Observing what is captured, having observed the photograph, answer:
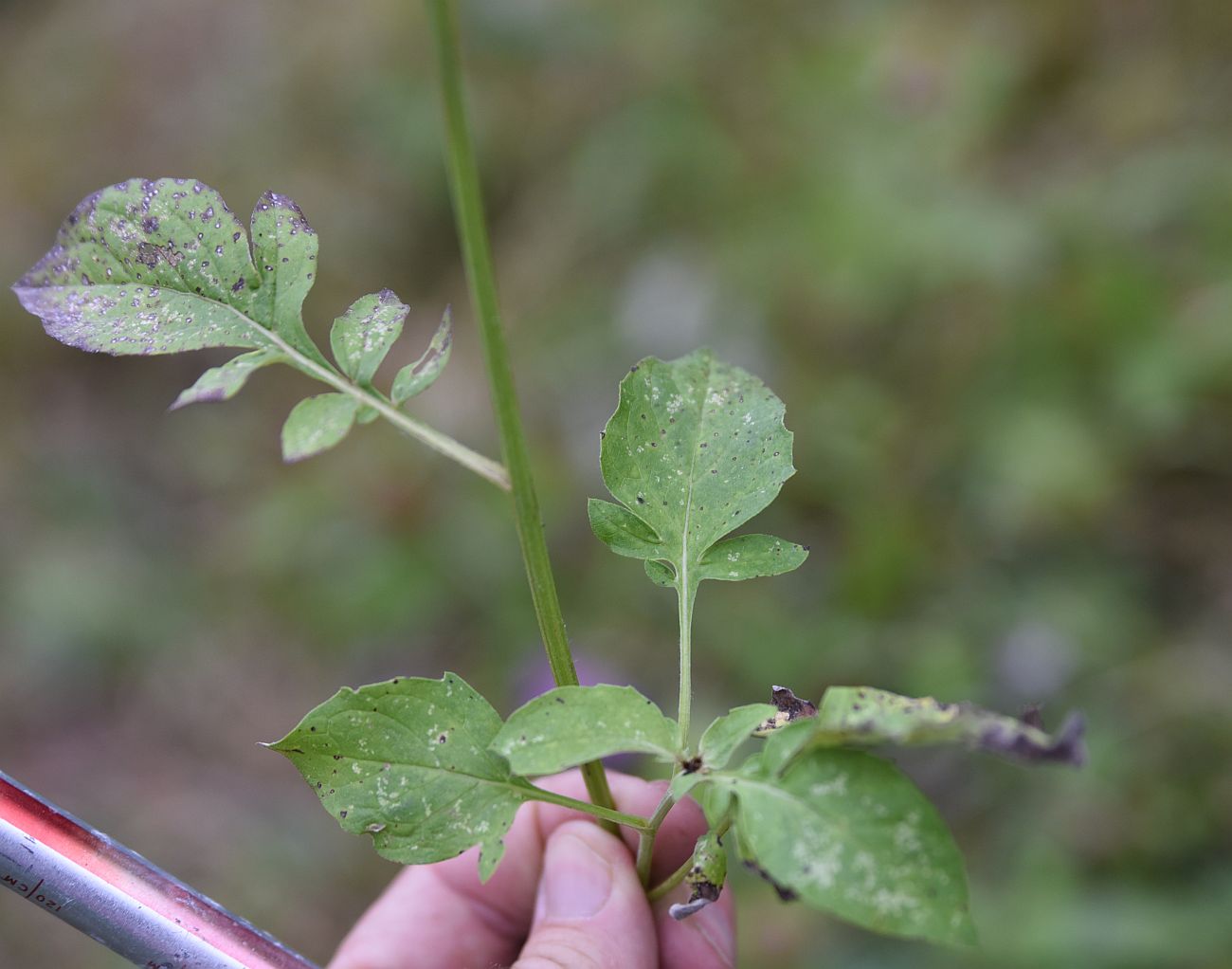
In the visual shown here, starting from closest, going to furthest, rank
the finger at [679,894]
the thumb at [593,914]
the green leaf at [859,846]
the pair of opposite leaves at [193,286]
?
the green leaf at [859,846] < the pair of opposite leaves at [193,286] < the thumb at [593,914] < the finger at [679,894]

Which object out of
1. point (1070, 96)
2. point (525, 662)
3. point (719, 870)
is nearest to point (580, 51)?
point (1070, 96)

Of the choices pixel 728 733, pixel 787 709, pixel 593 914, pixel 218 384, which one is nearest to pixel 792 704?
pixel 787 709

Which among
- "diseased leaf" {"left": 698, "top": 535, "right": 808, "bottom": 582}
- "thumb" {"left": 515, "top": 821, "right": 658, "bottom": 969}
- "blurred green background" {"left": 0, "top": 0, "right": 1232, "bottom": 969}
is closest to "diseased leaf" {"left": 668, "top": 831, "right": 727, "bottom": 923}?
"diseased leaf" {"left": 698, "top": 535, "right": 808, "bottom": 582}

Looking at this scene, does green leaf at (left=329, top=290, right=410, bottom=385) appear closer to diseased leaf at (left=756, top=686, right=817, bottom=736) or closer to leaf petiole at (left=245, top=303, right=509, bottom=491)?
leaf petiole at (left=245, top=303, right=509, bottom=491)

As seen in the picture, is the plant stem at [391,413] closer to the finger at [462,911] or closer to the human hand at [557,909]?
the human hand at [557,909]

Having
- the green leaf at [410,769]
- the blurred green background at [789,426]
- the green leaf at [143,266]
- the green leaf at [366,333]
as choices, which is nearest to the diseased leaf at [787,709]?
the green leaf at [410,769]

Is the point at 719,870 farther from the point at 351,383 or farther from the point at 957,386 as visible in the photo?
the point at 957,386
